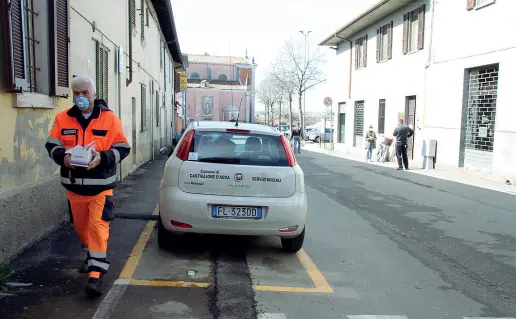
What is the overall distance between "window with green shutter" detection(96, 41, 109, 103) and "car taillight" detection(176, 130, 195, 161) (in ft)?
14.5

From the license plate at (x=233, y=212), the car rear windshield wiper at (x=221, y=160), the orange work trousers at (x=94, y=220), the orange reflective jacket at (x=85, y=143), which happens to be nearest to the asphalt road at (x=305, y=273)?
the orange work trousers at (x=94, y=220)

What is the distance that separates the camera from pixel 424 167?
56.3 feet

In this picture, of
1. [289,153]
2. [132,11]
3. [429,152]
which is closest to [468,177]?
[429,152]

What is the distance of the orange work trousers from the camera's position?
4078mm

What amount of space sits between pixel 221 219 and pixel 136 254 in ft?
3.90

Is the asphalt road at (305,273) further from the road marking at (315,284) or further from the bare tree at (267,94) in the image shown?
the bare tree at (267,94)

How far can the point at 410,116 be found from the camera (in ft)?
64.8

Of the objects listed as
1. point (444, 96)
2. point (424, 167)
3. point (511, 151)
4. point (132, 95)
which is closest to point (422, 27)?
point (444, 96)

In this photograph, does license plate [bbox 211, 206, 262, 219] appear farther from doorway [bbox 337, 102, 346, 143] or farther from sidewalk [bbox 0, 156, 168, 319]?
doorway [bbox 337, 102, 346, 143]

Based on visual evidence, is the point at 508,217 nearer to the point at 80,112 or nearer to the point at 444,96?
the point at 80,112

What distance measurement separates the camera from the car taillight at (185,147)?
5.22 metres

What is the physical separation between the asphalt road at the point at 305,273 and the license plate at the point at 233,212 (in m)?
0.57

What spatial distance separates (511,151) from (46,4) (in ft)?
40.3

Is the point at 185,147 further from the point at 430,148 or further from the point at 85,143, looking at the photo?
the point at 430,148
